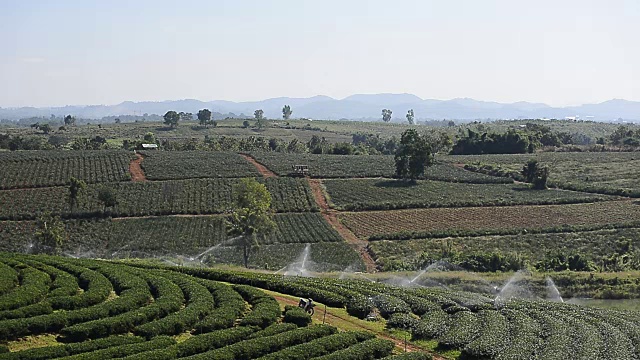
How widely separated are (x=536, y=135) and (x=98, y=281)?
5426 inches

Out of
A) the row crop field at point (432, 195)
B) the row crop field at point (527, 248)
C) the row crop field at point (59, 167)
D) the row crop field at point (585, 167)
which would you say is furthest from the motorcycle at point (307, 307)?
the row crop field at point (585, 167)

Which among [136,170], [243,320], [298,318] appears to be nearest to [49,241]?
[136,170]

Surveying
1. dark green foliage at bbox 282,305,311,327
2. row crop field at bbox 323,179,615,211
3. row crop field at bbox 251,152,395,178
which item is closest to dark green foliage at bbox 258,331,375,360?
dark green foliage at bbox 282,305,311,327

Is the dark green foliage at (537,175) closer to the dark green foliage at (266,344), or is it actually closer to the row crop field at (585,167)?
the row crop field at (585,167)

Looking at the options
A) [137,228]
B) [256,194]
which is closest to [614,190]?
[256,194]

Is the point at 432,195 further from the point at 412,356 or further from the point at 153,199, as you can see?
the point at 412,356

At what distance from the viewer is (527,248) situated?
70438 mm

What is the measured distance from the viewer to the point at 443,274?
5556 centimetres

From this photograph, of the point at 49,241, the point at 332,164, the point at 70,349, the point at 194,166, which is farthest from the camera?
the point at 332,164

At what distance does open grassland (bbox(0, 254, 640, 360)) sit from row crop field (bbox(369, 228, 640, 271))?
2576 cm

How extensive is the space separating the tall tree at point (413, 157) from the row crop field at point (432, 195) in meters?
2.26

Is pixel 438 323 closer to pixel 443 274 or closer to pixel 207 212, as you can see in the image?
pixel 443 274

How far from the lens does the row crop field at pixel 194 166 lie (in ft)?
333

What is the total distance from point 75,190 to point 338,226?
33.8 m
